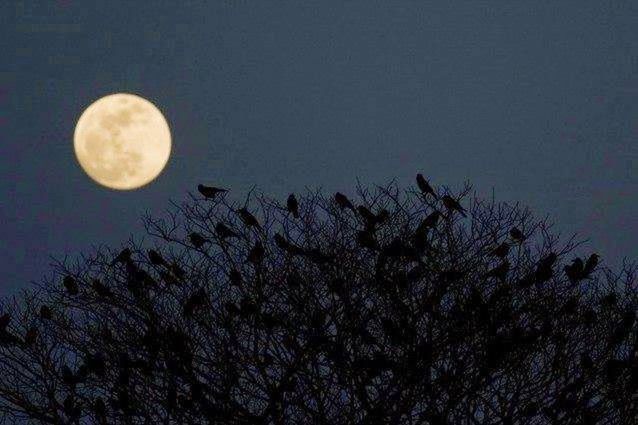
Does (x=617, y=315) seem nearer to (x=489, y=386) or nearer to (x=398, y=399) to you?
(x=489, y=386)

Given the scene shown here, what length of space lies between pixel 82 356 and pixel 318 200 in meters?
3.63

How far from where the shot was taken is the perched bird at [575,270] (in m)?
12.1

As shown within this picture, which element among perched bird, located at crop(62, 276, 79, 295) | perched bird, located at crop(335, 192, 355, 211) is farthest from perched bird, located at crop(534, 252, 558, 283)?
perched bird, located at crop(62, 276, 79, 295)

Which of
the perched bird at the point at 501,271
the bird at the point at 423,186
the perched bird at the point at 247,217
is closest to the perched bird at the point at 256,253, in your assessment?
the perched bird at the point at 247,217

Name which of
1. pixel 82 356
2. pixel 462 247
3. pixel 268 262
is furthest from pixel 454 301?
pixel 82 356

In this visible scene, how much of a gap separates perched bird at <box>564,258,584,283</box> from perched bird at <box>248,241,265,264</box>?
146 inches

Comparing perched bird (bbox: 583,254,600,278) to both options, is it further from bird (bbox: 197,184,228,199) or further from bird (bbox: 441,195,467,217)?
bird (bbox: 197,184,228,199)

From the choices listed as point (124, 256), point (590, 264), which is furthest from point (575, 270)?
point (124, 256)

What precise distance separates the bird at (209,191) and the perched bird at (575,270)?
14.7 ft

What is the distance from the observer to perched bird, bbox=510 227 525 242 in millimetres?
12414

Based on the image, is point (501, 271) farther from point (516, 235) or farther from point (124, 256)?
point (124, 256)

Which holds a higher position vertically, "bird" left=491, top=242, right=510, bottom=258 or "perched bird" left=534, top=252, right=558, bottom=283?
"bird" left=491, top=242, right=510, bottom=258

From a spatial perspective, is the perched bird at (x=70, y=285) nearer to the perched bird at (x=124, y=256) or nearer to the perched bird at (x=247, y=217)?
the perched bird at (x=124, y=256)

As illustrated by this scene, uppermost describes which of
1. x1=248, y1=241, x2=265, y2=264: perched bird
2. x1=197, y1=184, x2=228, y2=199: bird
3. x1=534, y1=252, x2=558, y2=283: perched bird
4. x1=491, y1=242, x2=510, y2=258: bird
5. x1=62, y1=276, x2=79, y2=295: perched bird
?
x1=197, y1=184, x2=228, y2=199: bird
